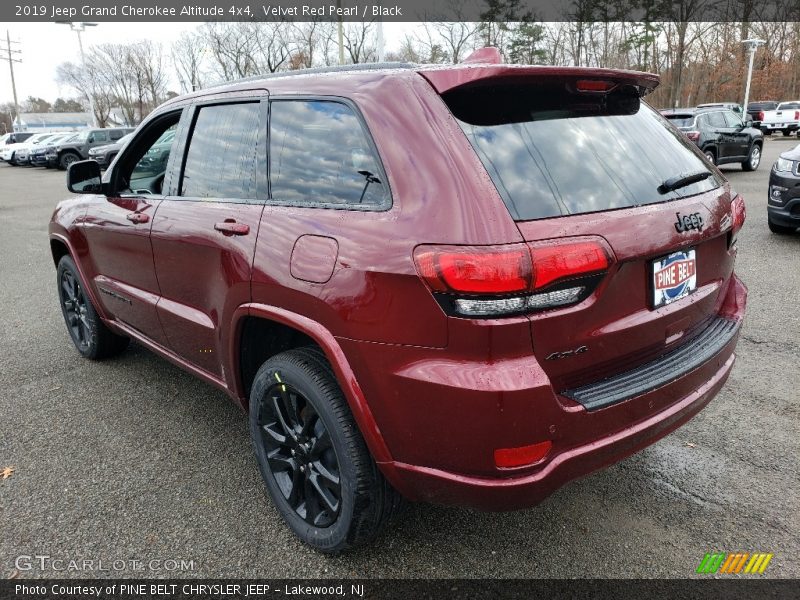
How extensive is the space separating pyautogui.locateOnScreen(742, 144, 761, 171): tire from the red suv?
1512cm

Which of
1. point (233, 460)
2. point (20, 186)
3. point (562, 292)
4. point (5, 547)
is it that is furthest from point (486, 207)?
point (20, 186)

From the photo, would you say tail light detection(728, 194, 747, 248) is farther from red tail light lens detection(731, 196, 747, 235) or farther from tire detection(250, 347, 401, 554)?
tire detection(250, 347, 401, 554)

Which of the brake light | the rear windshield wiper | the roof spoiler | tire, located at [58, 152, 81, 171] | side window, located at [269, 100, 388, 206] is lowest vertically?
tire, located at [58, 152, 81, 171]

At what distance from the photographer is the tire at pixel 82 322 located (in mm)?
4297

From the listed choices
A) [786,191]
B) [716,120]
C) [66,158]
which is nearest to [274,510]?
[786,191]

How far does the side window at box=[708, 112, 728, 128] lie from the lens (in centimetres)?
1434

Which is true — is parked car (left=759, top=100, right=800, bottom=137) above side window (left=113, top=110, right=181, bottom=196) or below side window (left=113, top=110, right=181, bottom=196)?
below

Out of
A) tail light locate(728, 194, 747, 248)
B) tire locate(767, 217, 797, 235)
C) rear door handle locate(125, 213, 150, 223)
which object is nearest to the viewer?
tail light locate(728, 194, 747, 248)

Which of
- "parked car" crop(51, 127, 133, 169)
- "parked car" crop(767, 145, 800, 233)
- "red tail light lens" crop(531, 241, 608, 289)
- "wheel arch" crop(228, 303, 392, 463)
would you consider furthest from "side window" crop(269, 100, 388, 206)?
"parked car" crop(51, 127, 133, 169)

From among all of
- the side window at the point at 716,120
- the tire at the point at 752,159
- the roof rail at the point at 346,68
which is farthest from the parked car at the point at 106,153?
the roof rail at the point at 346,68

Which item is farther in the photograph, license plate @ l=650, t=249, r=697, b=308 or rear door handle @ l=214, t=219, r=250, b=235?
rear door handle @ l=214, t=219, r=250, b=235

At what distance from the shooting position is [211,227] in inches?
105

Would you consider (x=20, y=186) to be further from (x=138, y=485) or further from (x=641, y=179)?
(x=641, y=179)

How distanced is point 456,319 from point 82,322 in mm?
3778
